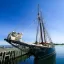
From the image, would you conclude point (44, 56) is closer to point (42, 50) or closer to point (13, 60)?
point (42, 50)

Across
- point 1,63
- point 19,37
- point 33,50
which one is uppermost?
point 19,37

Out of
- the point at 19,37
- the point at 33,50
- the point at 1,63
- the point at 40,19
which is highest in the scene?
the point at 40,19

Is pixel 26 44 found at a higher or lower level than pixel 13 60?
higher

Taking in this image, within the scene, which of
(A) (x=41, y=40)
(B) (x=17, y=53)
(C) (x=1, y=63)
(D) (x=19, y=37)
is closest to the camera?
(D) (x=19, y=37)

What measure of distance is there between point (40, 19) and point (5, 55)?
550 inches

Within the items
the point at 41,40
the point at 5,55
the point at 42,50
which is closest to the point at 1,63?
the point at 5,55

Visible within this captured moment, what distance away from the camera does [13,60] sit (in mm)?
38781

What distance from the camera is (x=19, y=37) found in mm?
30344

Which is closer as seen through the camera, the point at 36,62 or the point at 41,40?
the point at 36,62

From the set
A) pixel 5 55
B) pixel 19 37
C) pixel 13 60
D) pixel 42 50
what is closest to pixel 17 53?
pixel 13 60

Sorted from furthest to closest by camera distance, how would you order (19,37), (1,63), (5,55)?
(5,55)
(1,63)
(19,37)

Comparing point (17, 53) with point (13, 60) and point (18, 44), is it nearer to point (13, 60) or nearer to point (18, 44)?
point (13, 60)

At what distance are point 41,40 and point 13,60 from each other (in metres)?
10.7

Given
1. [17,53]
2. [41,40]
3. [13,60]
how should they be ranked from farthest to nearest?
[41,40] → [17,53] → [13,60]
